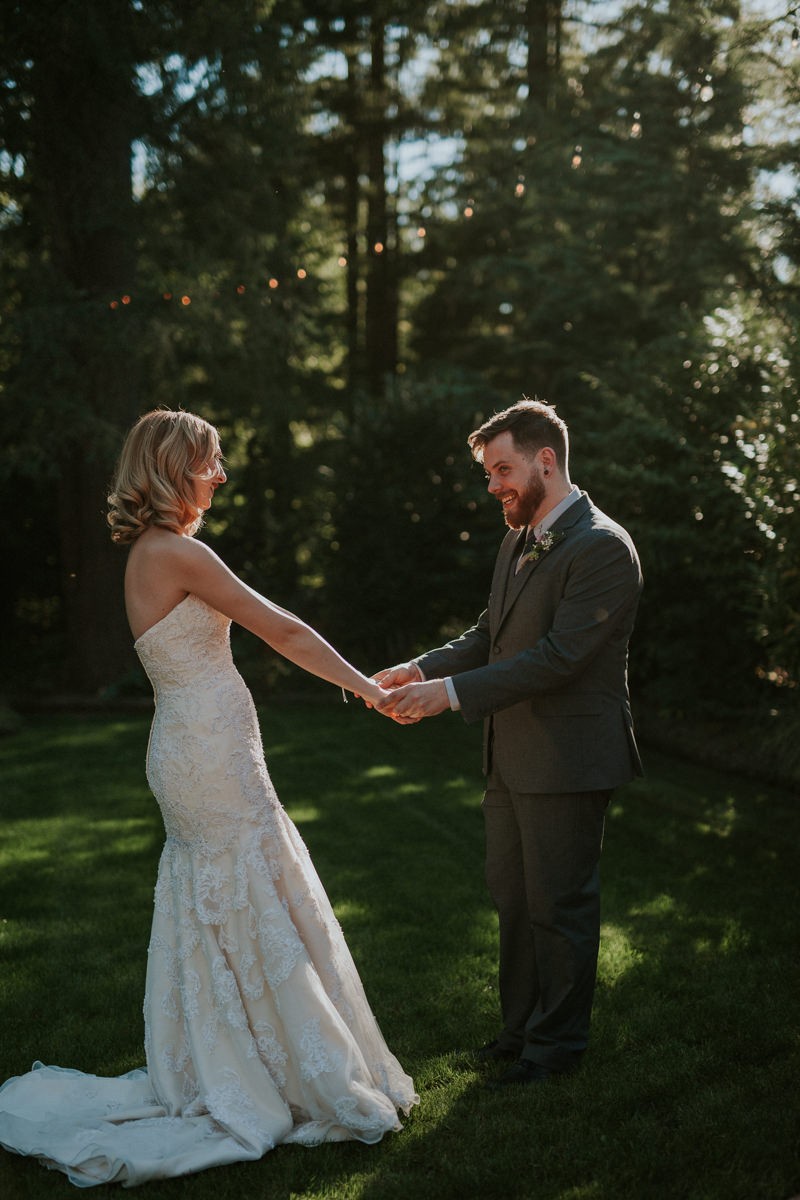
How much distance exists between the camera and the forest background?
10.4 m

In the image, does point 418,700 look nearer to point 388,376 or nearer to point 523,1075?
point 523,1075

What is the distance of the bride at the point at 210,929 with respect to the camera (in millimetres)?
3510

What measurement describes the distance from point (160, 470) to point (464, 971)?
269 cm

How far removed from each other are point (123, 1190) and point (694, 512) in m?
7.99


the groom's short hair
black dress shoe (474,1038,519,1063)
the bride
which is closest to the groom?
the groom's short hair

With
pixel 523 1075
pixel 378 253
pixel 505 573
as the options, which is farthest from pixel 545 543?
pixel 378 253

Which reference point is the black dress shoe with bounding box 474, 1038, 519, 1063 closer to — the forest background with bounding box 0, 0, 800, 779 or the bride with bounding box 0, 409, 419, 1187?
the bride with bounding box 0, 409, 419, 1187

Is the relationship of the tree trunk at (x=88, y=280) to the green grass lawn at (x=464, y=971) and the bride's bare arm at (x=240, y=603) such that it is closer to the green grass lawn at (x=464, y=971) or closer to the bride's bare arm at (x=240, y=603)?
the green grass lawn at (x=464, y=971)

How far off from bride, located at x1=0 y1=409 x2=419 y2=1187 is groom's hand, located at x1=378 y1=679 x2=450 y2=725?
1.98 ft

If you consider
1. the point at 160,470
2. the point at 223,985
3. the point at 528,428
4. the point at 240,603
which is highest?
the point at 528,428

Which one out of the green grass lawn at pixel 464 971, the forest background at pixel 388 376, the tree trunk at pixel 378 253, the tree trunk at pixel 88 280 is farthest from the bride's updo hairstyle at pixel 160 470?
the tree trunk at pixel 378 253

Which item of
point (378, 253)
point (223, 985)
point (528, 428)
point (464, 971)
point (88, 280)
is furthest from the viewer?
point (378, 253)

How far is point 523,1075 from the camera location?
155 inches

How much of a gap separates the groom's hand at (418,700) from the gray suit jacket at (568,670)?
0.12 metres
